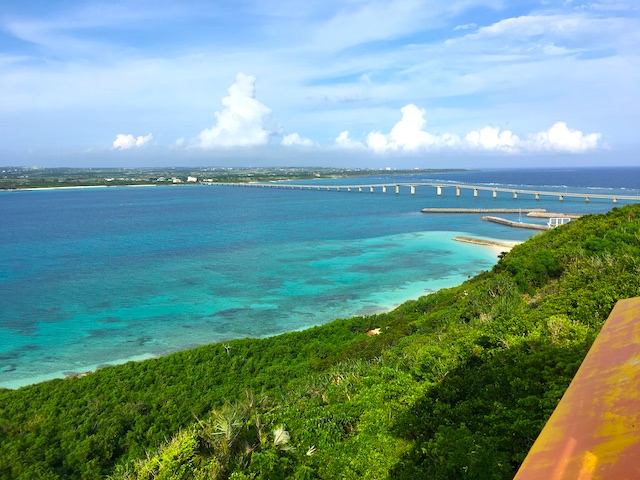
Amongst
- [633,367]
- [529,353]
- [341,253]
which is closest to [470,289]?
[529,353]

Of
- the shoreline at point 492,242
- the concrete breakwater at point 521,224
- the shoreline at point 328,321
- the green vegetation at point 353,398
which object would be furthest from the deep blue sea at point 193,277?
the green vegetation at point 353,398

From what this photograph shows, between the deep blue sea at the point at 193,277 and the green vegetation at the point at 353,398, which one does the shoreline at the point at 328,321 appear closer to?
the deep blue sea at the point at 193,277

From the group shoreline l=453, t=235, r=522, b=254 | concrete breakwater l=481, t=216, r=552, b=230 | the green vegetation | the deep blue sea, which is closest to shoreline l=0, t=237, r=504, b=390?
the deep blue sea

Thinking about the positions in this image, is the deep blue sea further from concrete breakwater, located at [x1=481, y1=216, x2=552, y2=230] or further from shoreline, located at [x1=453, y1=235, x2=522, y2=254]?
concrete breakwater, located at [x1=481, y1=216, x2=552, y2=230]

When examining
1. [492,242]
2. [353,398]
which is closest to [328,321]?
[353,398]

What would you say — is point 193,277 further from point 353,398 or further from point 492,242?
point 492,242

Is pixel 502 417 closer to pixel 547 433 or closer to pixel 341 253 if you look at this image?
pixel 547 433

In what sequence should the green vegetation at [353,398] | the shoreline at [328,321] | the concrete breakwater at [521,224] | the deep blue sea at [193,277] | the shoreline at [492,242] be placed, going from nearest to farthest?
1. the green vegetation at [353,398]
2. the shoreline at [328,321]
3. the deep blue sea at [193,277]
4. the shoreline at [492,242]
5. the concrete breakwater at [521,224]
